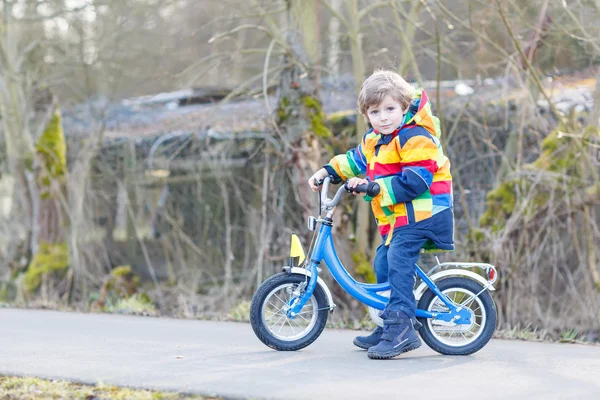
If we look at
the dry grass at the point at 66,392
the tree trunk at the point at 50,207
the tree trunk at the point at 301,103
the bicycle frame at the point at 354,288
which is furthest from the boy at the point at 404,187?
the tree trunk at the point at 50,207

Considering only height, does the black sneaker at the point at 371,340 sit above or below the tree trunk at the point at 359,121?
below

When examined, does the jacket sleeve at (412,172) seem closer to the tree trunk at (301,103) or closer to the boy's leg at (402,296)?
the boy's leg at (402,296)

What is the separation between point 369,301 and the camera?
504 cm

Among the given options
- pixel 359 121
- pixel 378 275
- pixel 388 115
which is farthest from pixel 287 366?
pixel 359 121

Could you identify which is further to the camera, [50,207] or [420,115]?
[50,207]

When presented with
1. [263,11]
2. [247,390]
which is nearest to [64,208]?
[263,11]

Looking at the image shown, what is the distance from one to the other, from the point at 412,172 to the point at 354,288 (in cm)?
81

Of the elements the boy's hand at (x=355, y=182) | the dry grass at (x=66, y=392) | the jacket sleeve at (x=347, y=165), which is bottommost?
the dry grass at (x=66, y=392)

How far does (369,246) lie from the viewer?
9.00 m

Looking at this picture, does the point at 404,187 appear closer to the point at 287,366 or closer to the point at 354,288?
the point at 354,288

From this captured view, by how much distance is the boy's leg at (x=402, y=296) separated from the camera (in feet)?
15.8

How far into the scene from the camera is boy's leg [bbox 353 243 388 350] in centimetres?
513

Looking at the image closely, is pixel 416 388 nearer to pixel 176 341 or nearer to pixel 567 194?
pixel 176 341

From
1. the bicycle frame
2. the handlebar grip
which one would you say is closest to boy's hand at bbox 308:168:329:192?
the bicycle frame
